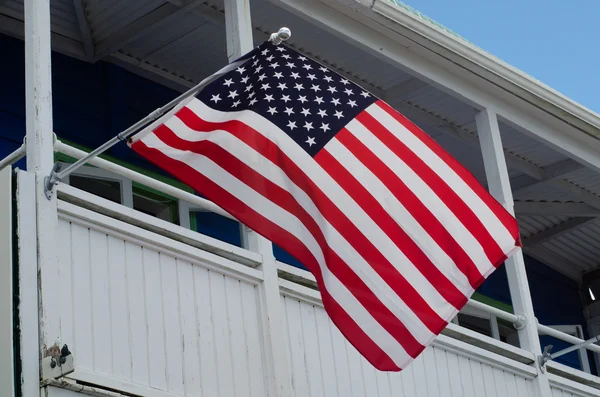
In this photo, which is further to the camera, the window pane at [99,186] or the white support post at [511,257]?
the window pane at [99,186]

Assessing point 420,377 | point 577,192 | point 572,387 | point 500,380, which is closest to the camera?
point 420,377

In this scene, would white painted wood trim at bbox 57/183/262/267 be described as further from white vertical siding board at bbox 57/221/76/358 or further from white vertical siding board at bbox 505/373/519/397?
white vertical siding board at bbox 505/373/519/397

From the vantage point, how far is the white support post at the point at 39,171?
22.1ft

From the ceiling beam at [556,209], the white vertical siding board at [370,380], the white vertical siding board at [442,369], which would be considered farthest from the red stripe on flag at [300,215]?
Result: the ceiling beam at [556,209]

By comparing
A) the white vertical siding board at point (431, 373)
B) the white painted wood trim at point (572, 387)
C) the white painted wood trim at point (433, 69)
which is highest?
Answer: the white painted wood trim at point (433, 69)

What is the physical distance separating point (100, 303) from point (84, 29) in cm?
434

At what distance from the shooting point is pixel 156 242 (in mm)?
7785

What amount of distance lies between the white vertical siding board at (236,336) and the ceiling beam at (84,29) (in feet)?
12.0

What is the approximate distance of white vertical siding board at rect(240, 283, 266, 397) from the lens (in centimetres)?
799

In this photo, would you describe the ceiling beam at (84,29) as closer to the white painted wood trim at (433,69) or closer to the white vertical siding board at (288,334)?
the white painted wood trim at (433,69)

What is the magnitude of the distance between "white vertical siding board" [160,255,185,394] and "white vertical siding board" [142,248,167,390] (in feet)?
0.11

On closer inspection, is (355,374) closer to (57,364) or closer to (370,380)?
(370,380)

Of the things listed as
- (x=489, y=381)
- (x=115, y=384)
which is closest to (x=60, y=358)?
(x=115, y=384)

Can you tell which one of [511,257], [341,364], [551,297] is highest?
[551,297]
